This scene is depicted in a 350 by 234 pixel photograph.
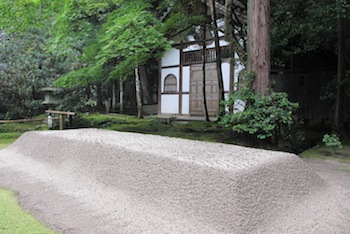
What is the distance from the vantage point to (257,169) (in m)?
3.29

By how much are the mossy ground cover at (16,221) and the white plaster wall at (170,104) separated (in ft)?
36.8

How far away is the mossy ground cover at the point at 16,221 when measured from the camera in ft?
10.4

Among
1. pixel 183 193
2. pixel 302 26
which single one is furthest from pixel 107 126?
pixel 183 193

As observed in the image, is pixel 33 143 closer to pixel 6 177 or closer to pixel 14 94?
pixel 6 177

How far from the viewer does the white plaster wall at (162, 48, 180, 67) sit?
48.5ft

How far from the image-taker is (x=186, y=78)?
14406 millimetres

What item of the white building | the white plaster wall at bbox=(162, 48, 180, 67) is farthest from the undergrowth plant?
the white plaster wall at bbox=(162, 48, 180, 67)

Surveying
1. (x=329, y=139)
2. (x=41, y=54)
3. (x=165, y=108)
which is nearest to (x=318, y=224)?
(x=329, y=139)

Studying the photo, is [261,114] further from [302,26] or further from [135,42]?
[135,42]

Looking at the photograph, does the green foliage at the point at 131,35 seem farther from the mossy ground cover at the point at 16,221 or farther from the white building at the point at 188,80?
the white building at the point at 188,80

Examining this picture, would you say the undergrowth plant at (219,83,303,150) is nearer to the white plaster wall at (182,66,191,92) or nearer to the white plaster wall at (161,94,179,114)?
the white plaster wall at (182,66,191,92)

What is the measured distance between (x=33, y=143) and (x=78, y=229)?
4.05 meters

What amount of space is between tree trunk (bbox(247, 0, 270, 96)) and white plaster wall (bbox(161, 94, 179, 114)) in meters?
8.23

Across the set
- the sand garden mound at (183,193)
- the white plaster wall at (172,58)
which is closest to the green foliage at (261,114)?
the sand garden mound at (183,193)
